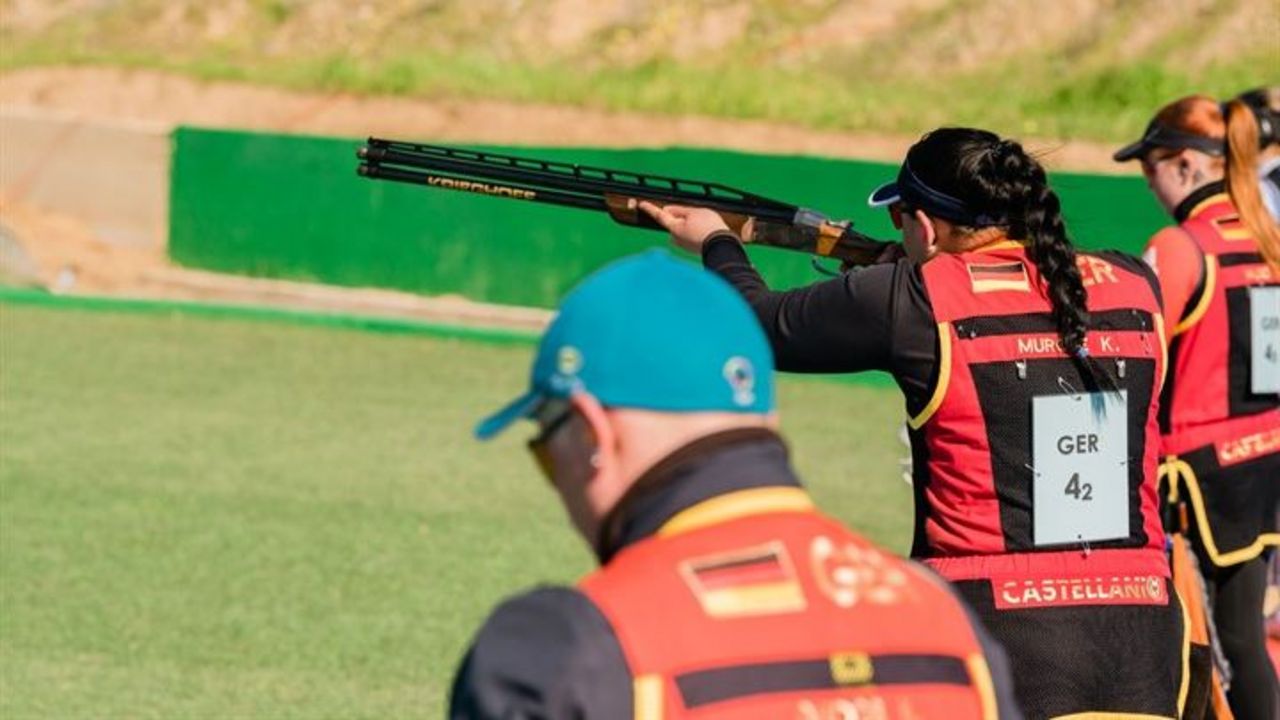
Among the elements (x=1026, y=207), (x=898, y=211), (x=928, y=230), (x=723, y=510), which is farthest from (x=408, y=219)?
(x=723, y=510)

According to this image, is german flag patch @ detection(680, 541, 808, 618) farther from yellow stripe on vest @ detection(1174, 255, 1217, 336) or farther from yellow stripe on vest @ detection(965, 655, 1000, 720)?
yellow stripe on vest @ detection(1174, 255, 1217, 336)

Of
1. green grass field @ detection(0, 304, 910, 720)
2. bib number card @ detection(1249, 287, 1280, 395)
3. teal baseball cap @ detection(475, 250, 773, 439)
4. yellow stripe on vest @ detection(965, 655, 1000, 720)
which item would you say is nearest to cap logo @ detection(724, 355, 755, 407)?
teal baseball cap @ detection(475, 250, 773, 439)

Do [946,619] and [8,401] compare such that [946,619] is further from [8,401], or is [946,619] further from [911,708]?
[8,401]

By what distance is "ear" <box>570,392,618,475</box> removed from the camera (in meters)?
2.74

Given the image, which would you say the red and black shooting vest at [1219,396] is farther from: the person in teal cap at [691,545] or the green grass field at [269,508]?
the person in teal cap at [691,545]

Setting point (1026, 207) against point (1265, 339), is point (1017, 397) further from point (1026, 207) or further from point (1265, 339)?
point (1265, 339)

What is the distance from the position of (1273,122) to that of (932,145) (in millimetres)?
2734

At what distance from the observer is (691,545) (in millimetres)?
2756

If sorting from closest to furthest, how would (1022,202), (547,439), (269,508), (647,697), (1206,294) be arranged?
1. (647,697)
2. (547,439)
3. (1022,202)
4. (1206,294)
5. (269,508)

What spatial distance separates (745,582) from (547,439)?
0.98ft

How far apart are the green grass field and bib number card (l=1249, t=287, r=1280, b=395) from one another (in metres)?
3.02

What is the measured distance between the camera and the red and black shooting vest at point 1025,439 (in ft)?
16.4

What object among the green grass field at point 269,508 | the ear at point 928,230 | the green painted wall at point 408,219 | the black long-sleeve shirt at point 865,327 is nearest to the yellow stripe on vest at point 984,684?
the black long-sleeve shirt at point 865,327

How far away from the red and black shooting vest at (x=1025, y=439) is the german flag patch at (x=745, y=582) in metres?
2.28
